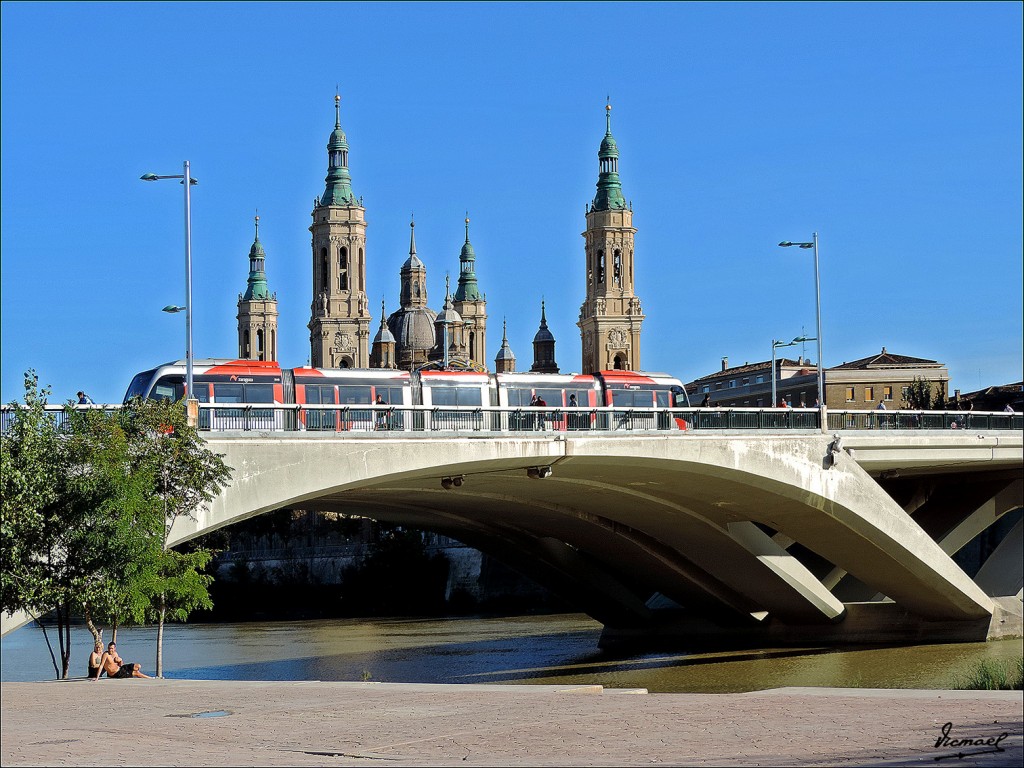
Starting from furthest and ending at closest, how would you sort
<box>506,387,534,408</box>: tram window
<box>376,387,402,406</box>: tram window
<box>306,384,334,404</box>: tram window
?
<box>506,387,534,408</box>: tram window, <box>376,387,402,406</box>: tram window, <box>306,384,334,404</box>: tram window

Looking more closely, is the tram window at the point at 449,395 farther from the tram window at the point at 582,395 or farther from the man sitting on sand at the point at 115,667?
the man sitting on sand at the point at 115,667

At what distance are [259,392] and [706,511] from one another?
1405 centimetres

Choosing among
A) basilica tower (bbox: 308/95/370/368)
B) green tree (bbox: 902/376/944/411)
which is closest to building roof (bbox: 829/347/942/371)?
green tree (bbox: 902/376/944/411)

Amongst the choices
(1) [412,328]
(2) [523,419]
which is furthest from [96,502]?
(1) [412,328]

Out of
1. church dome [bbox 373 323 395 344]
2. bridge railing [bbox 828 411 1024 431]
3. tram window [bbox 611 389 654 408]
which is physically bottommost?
bridge railing [bbox 828 411 1024 431]

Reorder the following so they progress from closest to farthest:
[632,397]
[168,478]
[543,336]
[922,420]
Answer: [168,478], [632,397], [922,420], [543,336]

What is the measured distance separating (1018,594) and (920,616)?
12.3 ft

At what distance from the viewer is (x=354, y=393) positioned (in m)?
36.4

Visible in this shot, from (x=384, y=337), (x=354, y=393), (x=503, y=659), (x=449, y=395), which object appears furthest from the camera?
(x=384, y=337)

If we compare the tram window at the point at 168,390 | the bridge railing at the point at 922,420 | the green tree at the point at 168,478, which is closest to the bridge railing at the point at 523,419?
the bridge railing at the point at 922,420

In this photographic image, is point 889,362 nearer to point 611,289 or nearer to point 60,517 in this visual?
point 611,289

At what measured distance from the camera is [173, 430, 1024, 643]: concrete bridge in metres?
31.0

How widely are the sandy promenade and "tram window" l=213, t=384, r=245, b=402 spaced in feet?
46.2

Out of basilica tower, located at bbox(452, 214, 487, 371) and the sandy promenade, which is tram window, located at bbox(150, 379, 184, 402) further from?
basilica tower, located at bbox(452, 214, 487, 371)
